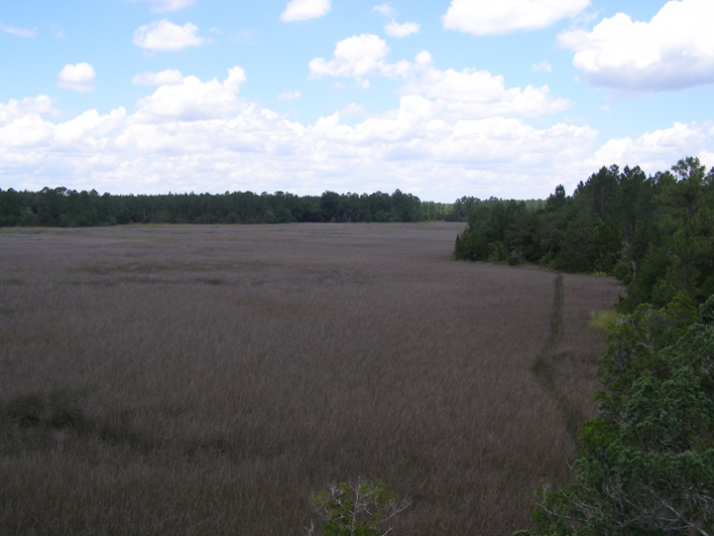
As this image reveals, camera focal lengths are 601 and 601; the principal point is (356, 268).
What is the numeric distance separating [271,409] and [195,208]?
11695 cm

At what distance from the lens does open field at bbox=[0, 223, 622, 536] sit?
5531 mm

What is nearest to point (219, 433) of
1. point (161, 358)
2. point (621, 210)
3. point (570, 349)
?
point (161, 358)

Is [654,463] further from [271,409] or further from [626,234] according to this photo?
[626,234]

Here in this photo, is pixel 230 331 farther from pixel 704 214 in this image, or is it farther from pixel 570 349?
pixel 704 214

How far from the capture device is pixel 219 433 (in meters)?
7.26

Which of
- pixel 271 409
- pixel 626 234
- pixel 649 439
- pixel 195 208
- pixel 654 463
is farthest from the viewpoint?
pixel 195 208

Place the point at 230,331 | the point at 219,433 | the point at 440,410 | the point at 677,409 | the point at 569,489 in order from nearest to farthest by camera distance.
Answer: the point at 677,409, the point at 569,489, the point at 219,433, the point at 440,410, the point at 230,331

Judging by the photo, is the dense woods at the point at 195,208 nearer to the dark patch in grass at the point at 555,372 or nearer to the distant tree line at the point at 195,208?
the distant tree line at the point at 195,208

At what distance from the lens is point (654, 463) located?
258 cm

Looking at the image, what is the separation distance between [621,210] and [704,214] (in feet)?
89.7

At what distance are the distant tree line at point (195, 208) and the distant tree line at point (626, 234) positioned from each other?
7899cm

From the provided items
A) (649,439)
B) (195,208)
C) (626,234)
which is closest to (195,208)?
(195,208)

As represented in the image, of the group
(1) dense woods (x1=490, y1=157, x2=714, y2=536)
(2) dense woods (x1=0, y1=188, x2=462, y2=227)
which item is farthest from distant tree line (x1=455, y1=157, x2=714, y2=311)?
(2) dense woods (x1=0, y1=188, x2=462, y2=227)

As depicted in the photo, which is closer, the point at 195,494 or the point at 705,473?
the point at 705,473
